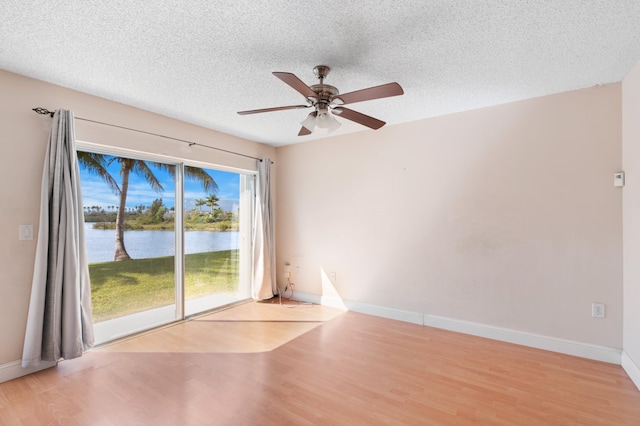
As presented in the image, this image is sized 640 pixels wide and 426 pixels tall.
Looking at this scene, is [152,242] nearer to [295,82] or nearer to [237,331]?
[237,331]

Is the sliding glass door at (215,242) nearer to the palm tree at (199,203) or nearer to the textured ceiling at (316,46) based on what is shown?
the palm tree at (199,203)

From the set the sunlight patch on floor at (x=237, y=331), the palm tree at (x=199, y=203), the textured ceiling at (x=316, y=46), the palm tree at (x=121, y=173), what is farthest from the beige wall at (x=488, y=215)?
the palm tree at (x=121, y=173)

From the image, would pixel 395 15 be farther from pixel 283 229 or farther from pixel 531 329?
pixel 283 229

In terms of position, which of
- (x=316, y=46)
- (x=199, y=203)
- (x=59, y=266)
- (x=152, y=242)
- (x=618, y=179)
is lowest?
(x=59, y=266)

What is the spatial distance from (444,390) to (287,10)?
9.23ft

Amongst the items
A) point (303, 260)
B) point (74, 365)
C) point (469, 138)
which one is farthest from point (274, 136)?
point (74, 365)

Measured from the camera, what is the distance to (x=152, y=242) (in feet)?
12.0

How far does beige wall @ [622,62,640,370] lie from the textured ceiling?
0.23 m

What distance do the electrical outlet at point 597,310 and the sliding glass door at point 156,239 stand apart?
418 centimetres

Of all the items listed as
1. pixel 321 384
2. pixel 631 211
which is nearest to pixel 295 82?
pixel 321 384

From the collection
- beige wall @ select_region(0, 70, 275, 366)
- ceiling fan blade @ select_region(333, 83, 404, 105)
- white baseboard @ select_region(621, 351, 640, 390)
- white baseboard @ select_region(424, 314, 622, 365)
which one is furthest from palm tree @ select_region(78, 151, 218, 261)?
white baseboard @ select_region(621, 351, 640, 390)

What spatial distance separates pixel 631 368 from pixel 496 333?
1.01 m

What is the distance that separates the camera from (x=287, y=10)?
1.78 meters

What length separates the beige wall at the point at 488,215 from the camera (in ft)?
9.27
